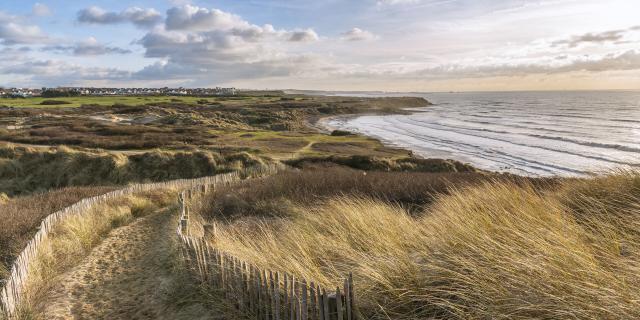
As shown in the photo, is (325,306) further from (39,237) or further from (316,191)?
(316,191)

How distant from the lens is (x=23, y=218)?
42.0 feet

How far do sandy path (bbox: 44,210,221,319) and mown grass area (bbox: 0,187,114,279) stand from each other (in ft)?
4.85

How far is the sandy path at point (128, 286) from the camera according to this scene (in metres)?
7.74

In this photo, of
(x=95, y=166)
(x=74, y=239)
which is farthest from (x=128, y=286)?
(x=95, y=166)

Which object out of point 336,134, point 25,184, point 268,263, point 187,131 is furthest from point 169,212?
point 336,134

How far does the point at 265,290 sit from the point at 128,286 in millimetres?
4612

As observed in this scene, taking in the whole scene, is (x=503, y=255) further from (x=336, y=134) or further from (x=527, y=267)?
(x=336, y=134)

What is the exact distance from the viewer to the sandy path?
774cm

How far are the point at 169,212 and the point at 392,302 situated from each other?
516 inches

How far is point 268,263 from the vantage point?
22.6 ft

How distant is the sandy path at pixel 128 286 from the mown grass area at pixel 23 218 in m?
1.48

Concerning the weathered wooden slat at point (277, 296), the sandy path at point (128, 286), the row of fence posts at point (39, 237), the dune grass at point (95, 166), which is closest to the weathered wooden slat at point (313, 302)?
the weathered wooden slat at point (277, 296)

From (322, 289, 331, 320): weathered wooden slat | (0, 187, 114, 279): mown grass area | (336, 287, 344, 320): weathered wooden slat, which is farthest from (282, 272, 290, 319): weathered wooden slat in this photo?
(0, 187, 114, 279): mown grass area

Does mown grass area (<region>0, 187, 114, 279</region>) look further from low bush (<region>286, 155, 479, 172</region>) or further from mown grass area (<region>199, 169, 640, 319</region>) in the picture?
low bush (<region>286, 155, 479, 172</region>)
